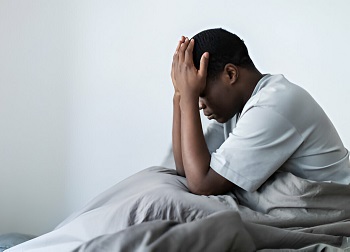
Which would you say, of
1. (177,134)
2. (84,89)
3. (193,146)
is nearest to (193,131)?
(193,146)

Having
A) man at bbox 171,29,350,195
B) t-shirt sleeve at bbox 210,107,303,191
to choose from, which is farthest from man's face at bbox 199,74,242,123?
t-shirt sleeve at bbox 210,107,303,191

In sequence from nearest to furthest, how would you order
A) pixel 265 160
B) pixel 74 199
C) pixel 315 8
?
pixel 265 160 → pixel 315 8 → pixel 74 199

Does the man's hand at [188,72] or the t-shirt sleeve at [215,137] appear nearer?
the man's hand at [188,72]

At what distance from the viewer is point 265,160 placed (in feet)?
3.96

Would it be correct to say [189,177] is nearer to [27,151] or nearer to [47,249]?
[47,249]

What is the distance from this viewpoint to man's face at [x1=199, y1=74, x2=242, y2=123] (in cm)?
133

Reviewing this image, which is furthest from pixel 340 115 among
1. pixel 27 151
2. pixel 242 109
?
pixel 27 151

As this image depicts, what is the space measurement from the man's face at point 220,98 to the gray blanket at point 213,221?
0.58 ft

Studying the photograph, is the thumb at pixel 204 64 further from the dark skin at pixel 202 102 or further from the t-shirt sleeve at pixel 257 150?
the t-shirt sleeve at pixel 257 150

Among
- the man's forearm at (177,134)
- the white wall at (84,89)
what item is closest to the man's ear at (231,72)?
the man's forearm at (177,134)

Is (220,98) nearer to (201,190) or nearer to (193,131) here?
(193,131)

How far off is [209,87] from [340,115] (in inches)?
32.5

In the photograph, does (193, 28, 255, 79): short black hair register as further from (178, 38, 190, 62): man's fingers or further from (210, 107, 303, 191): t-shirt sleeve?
(210, 107, 303, 191): t-shirt sleeve

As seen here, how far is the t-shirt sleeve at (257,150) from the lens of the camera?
1.20 metres
